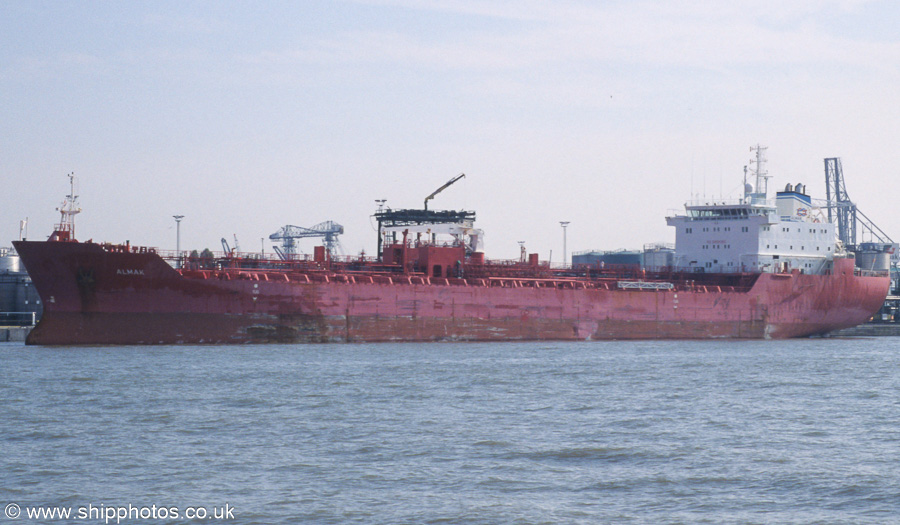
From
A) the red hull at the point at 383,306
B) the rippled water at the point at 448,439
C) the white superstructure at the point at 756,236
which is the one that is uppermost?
the white superstructure at the point at 756,236

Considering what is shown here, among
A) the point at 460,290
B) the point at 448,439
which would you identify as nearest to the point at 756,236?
the point at 460,290

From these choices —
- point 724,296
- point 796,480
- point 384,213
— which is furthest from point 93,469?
point 384,213

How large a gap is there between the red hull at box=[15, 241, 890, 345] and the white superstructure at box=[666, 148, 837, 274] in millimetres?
1322

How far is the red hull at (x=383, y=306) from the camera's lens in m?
32.2

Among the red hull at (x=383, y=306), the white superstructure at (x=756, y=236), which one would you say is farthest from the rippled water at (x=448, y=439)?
the white superstructure at (x=756, y=236)

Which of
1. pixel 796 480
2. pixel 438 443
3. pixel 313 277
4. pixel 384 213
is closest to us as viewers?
pixel 796 480

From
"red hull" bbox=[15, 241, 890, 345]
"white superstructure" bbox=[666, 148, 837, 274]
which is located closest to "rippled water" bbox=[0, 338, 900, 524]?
"red hull" bbox=[15, 241, 890, 345]

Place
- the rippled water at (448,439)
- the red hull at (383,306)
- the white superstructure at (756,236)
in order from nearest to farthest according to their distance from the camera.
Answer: the rippled water at (448,439) < the red hull at (383,306) < the white superstructure at (756,236)

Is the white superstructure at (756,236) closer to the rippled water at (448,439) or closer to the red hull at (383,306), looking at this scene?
the red hull at (383,306)

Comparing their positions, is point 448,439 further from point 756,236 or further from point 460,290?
point 756,236

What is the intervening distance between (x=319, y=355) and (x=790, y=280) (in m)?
25.5

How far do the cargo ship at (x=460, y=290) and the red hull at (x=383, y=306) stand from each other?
0.05 meters

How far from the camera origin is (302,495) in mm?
13359

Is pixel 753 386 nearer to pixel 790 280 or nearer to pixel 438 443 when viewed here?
pixel 438 443
